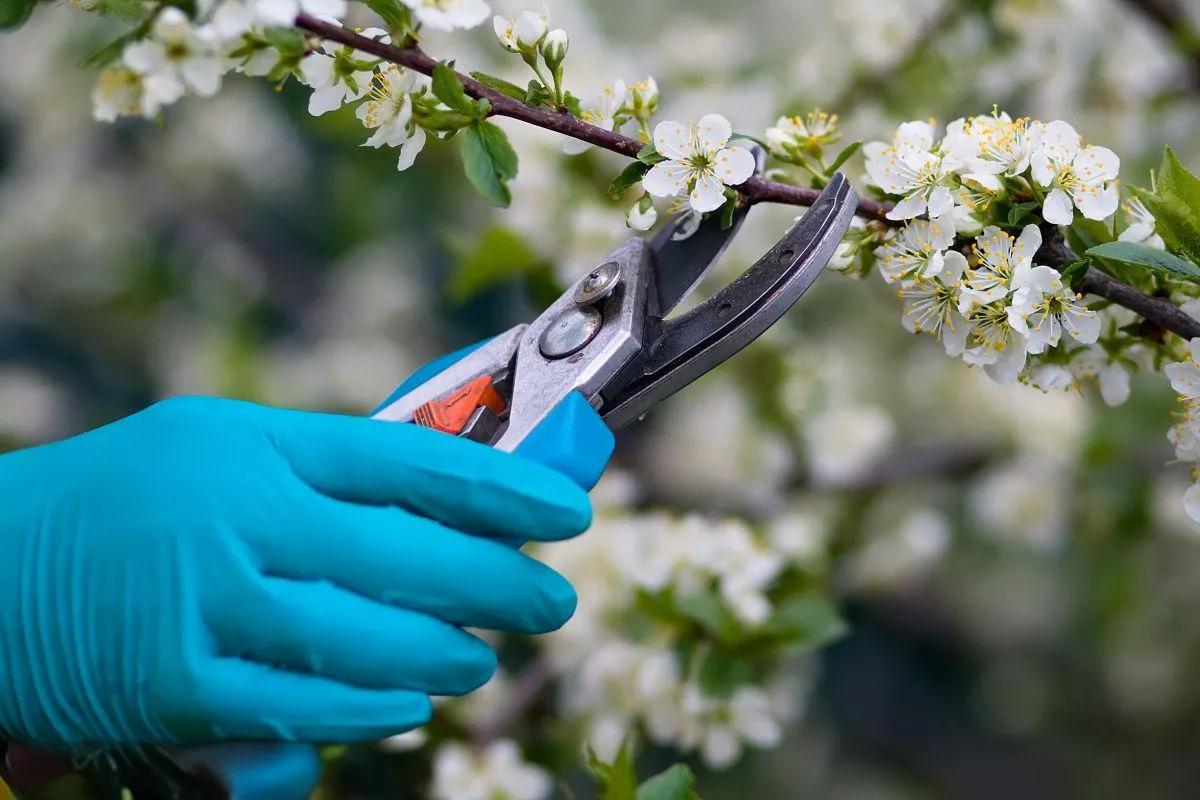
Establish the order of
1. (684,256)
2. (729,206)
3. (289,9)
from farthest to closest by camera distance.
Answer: (684,256) < (729,206) < (289,9)

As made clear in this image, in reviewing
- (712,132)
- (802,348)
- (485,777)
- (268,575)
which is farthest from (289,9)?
(802,348)

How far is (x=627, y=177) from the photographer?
649 mm

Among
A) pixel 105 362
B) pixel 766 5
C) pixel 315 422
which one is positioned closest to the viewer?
pixel 315 422

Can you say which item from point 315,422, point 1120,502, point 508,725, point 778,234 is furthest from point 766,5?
point 315,422

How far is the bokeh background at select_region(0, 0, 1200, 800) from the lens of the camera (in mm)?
1354

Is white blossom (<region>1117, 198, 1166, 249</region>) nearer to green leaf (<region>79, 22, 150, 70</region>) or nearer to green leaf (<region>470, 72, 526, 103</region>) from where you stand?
green leaf (<region>470, 72, 526, 103</region>)

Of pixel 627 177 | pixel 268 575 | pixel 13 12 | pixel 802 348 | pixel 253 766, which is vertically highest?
pixel 13 12

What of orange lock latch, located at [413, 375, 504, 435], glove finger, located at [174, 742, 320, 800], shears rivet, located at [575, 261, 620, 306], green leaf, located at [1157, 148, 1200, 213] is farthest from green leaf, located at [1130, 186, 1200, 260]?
glove finger, located at [174, 742, 320, 800]

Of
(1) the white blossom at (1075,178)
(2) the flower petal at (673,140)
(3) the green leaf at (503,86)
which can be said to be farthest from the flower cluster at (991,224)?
(3) the green leaf at (503,86)

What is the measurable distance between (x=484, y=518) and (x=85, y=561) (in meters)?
0.26

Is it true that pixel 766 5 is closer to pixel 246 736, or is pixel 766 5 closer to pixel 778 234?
pixel 778 234

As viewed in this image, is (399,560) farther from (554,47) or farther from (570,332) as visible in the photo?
(554,47)

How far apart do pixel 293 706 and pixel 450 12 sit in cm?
43

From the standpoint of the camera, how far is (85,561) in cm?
70
